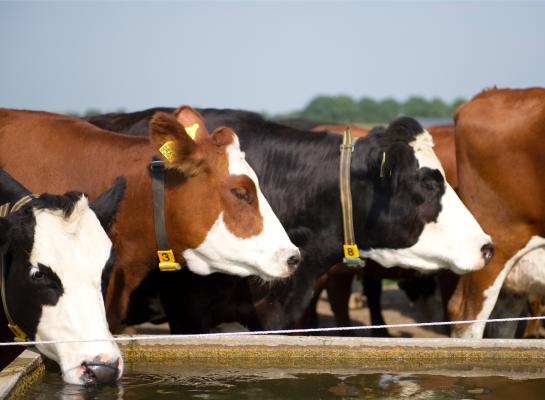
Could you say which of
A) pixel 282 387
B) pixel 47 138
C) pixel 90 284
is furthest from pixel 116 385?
pixel 47 138

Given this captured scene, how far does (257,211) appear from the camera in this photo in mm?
5562

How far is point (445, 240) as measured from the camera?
622 centimetres

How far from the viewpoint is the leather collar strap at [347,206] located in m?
6.22

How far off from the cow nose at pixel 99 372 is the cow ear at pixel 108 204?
3.05 ft

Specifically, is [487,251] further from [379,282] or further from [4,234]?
[379,282]

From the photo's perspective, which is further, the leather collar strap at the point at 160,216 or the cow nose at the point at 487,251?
the cow nose at the point at 487,251

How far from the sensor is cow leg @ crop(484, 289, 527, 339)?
287 inches

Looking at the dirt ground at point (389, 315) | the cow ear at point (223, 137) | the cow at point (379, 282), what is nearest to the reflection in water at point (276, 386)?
the cow ear at point (223, 137)

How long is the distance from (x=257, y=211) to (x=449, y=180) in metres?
2.66

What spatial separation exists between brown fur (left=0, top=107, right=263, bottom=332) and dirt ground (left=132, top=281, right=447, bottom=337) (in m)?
3.43

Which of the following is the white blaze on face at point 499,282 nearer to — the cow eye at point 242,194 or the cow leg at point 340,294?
the cow eye at point 242,194

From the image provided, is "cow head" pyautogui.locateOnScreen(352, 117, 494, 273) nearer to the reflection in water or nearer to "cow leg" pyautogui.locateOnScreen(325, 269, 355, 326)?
the reflection in water

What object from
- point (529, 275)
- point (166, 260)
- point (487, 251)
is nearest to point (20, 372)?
point (166, 260)

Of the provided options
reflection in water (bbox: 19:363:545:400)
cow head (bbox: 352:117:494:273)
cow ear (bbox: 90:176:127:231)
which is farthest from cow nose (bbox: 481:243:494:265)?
cow ear (bbox: 90:176:127:231)
